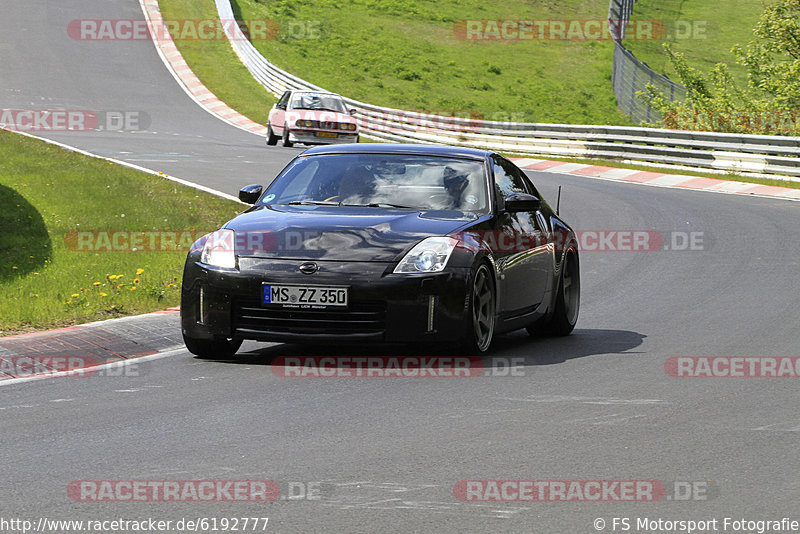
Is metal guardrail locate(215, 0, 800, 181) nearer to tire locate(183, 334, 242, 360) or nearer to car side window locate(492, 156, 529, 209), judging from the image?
car side window locate(492, 156, 529, 209)

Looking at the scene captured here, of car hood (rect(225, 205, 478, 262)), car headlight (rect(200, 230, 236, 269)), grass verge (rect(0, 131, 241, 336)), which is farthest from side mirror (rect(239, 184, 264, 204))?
grass verge (rect(0, 131, 241, 336))

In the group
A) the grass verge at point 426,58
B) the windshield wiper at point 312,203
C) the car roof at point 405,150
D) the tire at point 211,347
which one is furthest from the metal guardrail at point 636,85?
the tire at point 211,347

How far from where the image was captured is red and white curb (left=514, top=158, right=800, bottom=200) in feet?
79.9

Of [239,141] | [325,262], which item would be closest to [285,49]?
[239,141]

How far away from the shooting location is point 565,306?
408 inches

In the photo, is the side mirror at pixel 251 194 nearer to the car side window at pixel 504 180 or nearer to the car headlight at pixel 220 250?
the car headlight at pixel 220 250

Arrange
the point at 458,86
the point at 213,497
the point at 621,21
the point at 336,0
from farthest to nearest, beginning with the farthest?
the point at 336,0
the point at 458,86
the point at 621,21
the point at 213,497

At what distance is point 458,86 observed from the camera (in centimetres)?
5966

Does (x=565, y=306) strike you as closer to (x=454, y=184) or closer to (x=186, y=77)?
(x=454, y=184)

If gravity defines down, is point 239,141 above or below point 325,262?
below

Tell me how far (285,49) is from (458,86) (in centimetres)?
871

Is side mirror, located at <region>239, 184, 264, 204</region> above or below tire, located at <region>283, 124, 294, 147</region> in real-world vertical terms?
above

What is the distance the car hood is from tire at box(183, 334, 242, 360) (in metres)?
0.67

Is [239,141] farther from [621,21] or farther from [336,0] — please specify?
[336,0]
